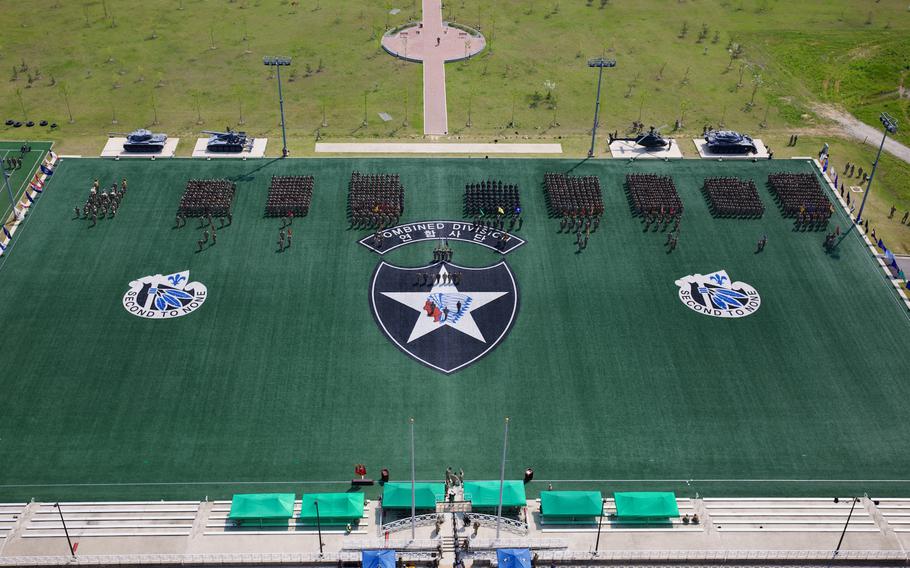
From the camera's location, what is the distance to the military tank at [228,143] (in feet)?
338

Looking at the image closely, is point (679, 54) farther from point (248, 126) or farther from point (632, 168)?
point (248, 126)

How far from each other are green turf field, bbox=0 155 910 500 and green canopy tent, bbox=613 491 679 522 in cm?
227

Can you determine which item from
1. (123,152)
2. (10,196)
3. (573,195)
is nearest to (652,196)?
(573,195)

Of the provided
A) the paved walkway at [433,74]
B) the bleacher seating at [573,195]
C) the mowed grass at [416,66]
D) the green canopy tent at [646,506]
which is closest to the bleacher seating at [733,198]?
the bleacher seating at [573,195]

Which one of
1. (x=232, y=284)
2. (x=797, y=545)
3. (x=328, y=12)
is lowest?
A: (x=797, y=545)

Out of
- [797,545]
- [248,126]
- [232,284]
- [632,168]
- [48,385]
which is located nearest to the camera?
[797,545]

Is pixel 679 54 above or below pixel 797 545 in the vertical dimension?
above

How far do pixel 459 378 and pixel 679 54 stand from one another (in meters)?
82.2

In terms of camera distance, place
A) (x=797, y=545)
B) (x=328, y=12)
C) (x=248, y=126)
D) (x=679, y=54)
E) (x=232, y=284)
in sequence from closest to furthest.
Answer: (x=797, y=545), (x=232, y=284), (x=248, y=126), (x=679, y=54), (x=328, y=12)

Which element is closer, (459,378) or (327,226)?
(459,378)

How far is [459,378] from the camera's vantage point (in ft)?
249

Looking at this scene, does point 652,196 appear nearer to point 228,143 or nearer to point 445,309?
point 445,309

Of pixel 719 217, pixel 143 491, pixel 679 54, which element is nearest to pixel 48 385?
pixel 143 491

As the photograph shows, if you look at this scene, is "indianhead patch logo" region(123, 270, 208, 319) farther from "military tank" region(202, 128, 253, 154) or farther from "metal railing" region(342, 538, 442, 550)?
"metal railing" region(342, 538, 442, 550)
